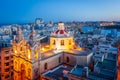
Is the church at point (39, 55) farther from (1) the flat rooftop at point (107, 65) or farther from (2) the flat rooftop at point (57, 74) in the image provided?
(1) the flat rooftop at point (107, 65)

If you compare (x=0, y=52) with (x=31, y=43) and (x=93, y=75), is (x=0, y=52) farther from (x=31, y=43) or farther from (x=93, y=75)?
(x=93, y=75)

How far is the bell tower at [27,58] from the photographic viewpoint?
3228cm

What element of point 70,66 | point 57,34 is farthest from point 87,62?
point 57,34

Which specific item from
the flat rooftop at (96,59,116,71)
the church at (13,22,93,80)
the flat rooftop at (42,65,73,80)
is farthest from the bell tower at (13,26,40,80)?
the flat rooftop at (96,59,116,71)

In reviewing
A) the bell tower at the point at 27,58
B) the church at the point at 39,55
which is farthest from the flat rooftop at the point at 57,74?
the bell tower at the point at 27,58

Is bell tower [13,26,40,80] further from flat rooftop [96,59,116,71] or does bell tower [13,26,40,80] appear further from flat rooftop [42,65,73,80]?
flat rooftop [96,59,116,71]

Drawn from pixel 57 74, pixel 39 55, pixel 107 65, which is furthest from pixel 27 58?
pixel 107 65

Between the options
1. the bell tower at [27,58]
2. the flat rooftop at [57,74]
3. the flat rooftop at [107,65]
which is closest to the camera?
the flat rooftop at [107,65]

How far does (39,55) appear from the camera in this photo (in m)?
33.1

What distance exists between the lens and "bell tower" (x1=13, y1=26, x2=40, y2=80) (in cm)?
3228

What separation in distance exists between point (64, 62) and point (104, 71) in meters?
11.2

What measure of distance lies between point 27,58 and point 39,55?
8.15ft

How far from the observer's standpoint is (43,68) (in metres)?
34.5

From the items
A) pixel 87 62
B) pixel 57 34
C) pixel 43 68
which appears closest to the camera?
pixel 43 68
